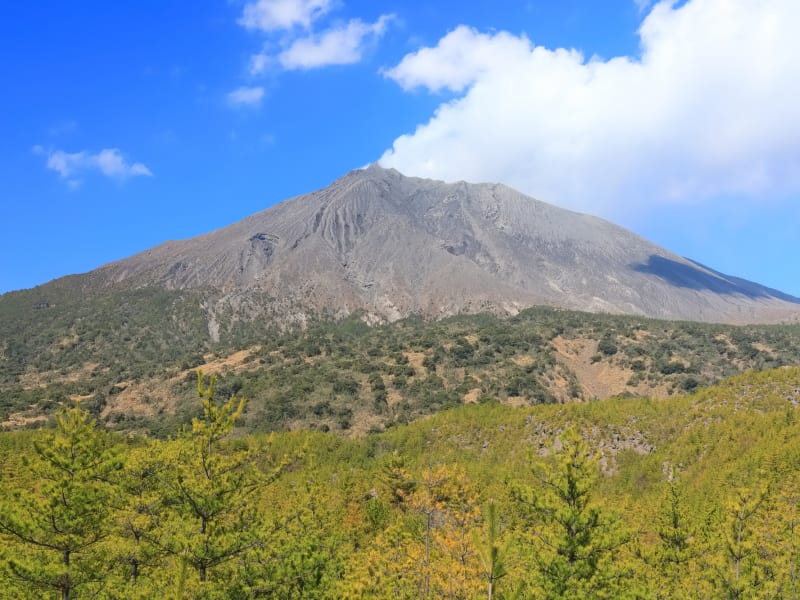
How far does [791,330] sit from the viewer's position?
518 feet

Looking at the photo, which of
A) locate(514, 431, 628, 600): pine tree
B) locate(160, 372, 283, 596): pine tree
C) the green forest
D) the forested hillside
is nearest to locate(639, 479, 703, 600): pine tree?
the green forest

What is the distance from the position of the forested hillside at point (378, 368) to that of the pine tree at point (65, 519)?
3197 inches

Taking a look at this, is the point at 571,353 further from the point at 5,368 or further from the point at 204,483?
the point at 5,368

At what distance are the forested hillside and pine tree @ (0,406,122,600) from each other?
81.2 m

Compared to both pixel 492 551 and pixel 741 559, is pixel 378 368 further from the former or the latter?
pixel 492 551

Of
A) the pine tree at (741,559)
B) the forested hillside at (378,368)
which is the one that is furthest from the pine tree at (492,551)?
the forested hillside at (378,368)

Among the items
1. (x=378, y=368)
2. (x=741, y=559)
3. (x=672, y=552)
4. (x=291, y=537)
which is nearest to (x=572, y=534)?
(x=741, y=559)

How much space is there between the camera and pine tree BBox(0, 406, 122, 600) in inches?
693

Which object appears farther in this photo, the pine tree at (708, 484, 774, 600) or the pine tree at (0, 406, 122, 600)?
the pine tree at (708, 484, 774, 600)

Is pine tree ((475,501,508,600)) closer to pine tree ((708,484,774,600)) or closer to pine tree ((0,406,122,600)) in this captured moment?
pine tree ((0,406,122,600))

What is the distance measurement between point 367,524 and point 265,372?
80.7 m

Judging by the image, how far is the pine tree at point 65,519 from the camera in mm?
17594

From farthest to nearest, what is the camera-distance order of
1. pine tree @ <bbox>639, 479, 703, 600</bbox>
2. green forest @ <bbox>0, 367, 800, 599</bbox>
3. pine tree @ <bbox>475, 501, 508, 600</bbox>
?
pine tree @ <bbox>639, 479, 703, 600</bbox> → green forest @ <bbox>0, 367, 800, 599</bbox> → pine tree @ <bbox>475, 501, 508, 600</bbox>

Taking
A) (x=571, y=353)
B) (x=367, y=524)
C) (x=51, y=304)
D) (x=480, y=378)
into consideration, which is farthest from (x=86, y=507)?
(x=51, y=304)
